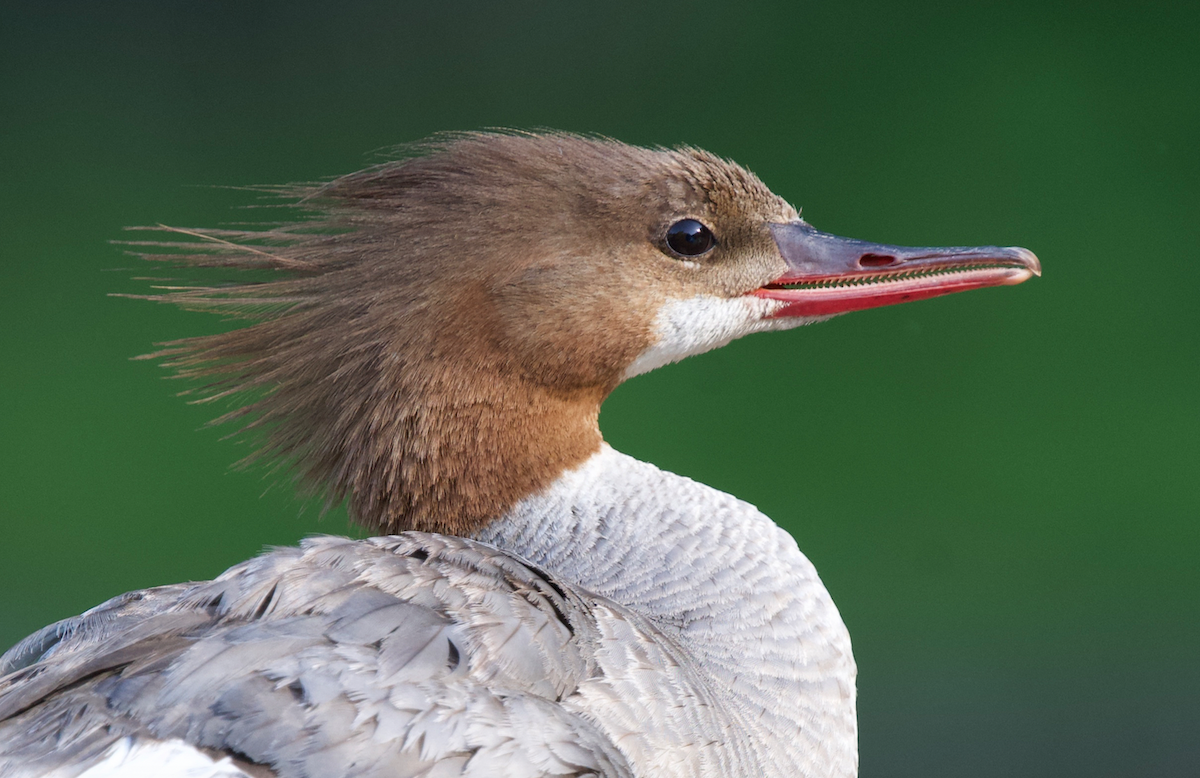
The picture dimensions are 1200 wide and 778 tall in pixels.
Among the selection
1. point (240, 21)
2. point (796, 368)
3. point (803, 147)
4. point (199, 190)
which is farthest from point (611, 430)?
point (240, 21)

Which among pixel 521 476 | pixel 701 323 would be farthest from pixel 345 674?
pixel 701 323

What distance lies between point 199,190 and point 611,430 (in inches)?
41.0

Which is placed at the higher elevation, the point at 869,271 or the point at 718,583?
the point at 869,271

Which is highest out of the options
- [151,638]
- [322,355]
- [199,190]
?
[199,190]

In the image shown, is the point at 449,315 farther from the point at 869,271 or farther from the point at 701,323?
the point at 869,271

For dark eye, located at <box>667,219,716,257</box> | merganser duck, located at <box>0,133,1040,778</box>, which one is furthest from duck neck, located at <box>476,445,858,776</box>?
dark eye, located at <box>667,219,716,257</box>

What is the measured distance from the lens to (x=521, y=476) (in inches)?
48.4

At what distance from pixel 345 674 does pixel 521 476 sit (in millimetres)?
366

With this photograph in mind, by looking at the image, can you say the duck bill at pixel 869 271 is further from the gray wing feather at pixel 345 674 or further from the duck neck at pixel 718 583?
the gray wing feather at pixel 345 674

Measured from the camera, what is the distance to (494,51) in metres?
2.53

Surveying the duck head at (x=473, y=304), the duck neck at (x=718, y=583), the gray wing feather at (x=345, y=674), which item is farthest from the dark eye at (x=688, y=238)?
the gray wing feather at (x=345, y=674)

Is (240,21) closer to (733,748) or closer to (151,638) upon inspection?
(151,638)

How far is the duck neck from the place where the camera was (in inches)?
44.9

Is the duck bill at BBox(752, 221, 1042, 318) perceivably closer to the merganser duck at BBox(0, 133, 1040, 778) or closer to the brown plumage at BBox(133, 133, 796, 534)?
the merganser duck at BBox(0, 133, 1040, 778)
